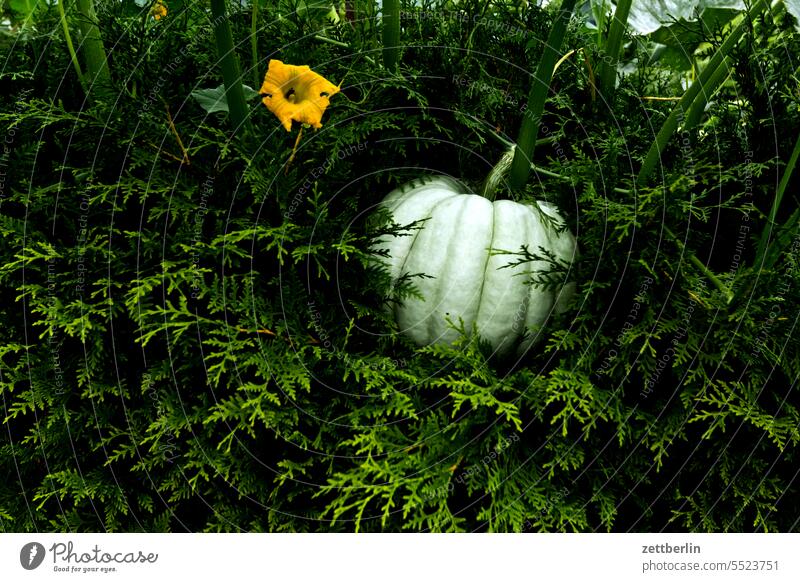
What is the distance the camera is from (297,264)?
4.19 feet

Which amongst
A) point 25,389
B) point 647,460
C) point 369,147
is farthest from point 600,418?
point 25,389

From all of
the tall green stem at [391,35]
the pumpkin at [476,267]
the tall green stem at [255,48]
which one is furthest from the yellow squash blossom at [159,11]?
the pumpkin at [476,267]

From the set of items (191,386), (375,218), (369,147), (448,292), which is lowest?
(191,386)

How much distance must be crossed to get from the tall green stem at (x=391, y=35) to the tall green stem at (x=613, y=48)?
448mm

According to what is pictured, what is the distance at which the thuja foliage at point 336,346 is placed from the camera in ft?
3.81

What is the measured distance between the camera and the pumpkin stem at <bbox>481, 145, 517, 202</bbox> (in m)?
1.39

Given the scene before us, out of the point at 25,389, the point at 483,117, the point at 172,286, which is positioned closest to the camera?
the point at 172,286

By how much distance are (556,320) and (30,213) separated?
0.99 m

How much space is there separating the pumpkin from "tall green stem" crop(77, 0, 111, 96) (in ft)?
2.02

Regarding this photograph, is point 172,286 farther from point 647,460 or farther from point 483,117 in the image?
point 647,460
